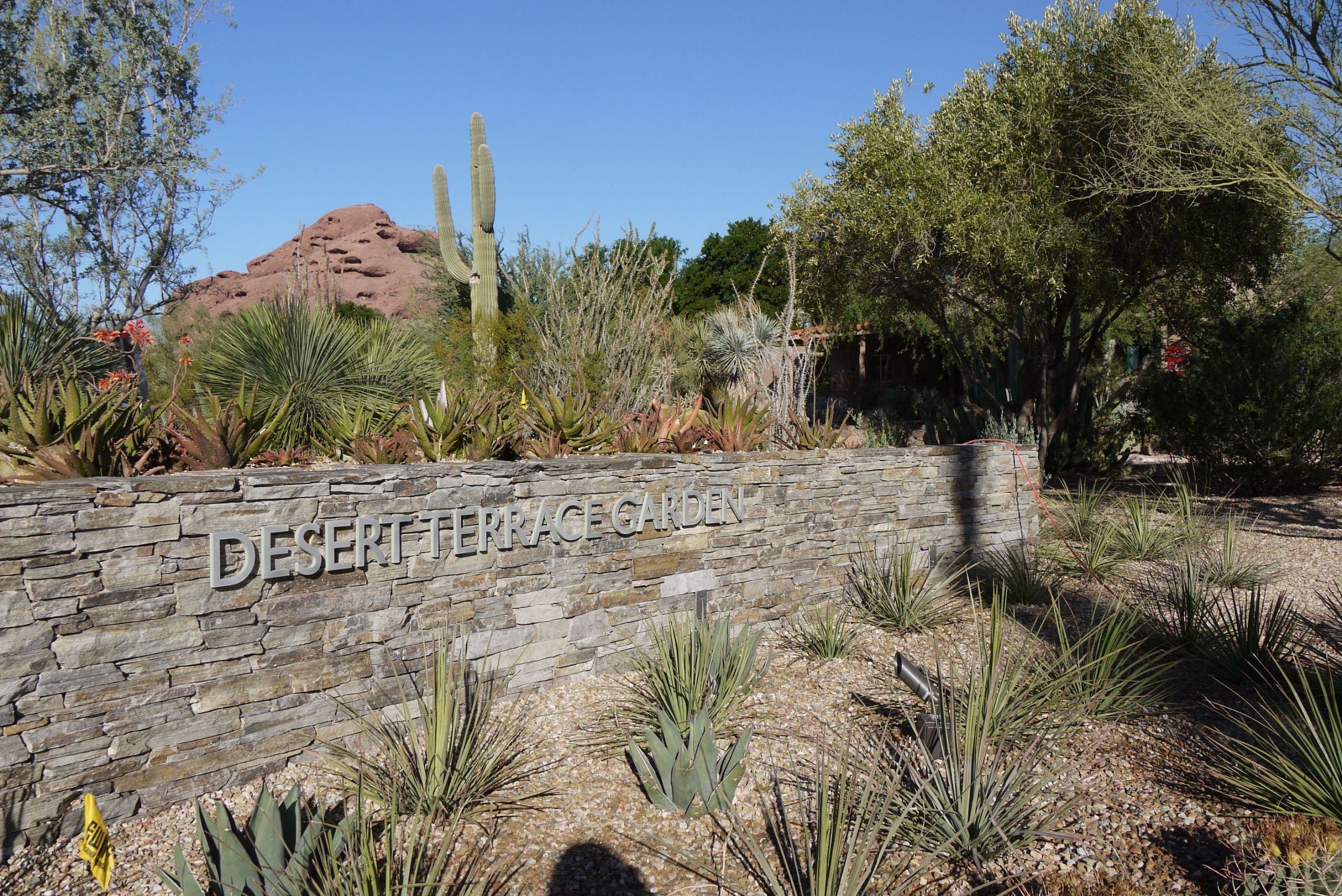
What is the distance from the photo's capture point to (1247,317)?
1147cm

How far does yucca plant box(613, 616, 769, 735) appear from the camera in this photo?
4090 mm

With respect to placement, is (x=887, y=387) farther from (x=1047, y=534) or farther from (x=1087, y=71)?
(x=1047, y=534)

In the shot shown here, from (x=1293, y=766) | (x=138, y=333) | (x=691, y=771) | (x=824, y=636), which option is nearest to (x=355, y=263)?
(x=138, y=333)

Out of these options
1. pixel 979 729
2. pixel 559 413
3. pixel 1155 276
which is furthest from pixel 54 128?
pixel 1155 276

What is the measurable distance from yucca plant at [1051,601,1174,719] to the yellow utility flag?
3850 mm

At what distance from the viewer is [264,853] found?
251 cm

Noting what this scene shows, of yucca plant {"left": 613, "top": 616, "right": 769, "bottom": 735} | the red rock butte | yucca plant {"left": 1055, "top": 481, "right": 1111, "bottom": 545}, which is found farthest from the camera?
the red rock butte

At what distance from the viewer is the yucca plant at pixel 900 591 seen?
5875mm

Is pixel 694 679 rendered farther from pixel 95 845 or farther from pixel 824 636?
pixel 95 845

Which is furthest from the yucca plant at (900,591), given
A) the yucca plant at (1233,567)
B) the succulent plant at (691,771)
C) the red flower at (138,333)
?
the red flower at (138,333)

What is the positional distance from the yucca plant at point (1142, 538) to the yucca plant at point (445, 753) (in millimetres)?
6209

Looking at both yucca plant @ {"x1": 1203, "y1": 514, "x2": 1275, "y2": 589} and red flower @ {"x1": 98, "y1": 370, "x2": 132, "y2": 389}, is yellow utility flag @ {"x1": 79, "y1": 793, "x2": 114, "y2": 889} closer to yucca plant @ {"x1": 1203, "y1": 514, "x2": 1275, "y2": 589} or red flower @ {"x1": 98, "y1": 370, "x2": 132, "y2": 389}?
red flower @ {"x1": 98, "y1": 370, "x2": 132, "y2": 389}

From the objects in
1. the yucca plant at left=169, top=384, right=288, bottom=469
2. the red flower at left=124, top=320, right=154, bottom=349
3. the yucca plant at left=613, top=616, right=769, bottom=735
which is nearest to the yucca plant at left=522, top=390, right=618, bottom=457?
the yucca plant at left=613, top=616, right=769, bottom=735

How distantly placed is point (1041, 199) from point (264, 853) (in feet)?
35.2
